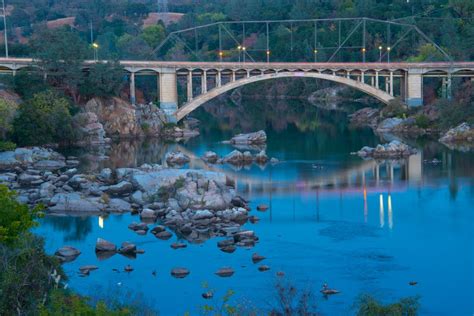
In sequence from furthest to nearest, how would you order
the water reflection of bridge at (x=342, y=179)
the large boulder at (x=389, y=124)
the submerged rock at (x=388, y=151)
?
the large boulder at (x=389, y=124)
the submerged rock at (x=388, y=151)
the water reflection of bridge at (x=342, y=179)

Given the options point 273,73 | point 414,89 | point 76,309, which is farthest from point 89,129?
point 76,309

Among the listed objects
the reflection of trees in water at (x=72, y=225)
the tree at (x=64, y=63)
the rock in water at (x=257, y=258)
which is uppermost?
the tree at (x=64, y=63)

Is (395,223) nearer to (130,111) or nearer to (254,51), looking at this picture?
(130,111)

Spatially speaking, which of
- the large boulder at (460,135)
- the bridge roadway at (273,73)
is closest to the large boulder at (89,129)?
the bridge roadway at (273,73)

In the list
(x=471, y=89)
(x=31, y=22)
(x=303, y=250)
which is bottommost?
(x=303, y=250)

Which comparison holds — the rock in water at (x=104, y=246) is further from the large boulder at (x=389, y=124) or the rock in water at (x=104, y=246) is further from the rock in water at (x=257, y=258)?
the large boulder at (x=389, y=124)

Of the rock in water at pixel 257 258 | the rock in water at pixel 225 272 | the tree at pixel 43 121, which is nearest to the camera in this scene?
the rock in water at pixel 225 272

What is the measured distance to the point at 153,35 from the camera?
254ft

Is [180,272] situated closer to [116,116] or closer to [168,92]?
[116,116]

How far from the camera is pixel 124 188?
97.2 feet

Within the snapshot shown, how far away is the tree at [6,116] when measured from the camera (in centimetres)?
3728

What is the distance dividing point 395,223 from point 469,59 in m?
32.0

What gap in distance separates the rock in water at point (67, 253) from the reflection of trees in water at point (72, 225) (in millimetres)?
1443

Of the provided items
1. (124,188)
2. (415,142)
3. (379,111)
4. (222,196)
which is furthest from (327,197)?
(379,111)
